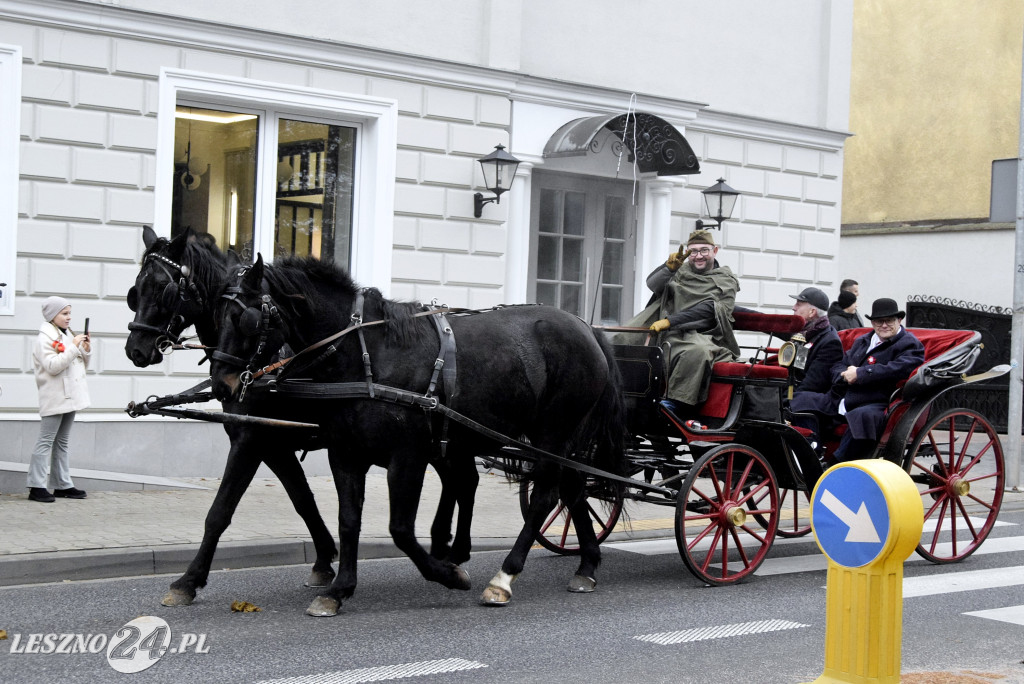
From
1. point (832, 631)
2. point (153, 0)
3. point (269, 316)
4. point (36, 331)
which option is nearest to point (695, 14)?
point (153, 0)

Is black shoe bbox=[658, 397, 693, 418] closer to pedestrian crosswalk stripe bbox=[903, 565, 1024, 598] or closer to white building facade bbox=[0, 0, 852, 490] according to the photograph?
pedestrian crosswalk stripe bbox=[903, 565, 1024, 598]

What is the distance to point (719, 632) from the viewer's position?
19.9ft

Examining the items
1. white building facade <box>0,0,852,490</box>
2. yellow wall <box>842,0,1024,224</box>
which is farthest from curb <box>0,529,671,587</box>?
yellow wall <box>842,0,1024,224</box>

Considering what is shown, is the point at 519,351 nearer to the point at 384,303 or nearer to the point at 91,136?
the point at 384,303

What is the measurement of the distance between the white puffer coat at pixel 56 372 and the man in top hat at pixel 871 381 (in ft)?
18.5

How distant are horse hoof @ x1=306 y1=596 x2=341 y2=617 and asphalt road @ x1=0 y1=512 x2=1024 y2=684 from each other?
6cm

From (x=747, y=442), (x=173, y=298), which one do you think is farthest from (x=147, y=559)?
(x=747, y=442)

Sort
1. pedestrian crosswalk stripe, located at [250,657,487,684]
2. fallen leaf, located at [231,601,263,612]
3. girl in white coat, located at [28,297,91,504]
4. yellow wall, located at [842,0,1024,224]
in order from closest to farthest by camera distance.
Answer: pedestrian crosswalk stripe, located at [250,657,487,684] < fallen leaf, located at [231,601,263,612] < girl in white coat, located at [28,297,91,504] < yellow wall, located at [842,0,1024,224]

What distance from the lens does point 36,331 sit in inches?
400

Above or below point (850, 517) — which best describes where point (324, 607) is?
below

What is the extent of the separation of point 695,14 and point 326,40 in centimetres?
505

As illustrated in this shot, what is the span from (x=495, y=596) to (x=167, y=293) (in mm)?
2411

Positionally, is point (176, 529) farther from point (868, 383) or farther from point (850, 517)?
point (850, 517)

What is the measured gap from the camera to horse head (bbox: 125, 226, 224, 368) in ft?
20.2
